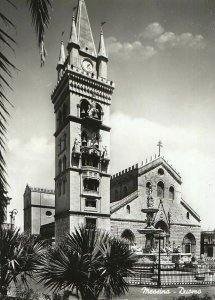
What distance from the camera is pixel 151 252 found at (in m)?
23.4

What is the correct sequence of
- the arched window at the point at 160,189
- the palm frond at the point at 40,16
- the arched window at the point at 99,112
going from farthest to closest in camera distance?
the arched window at the point at 160,189, the arched window at the point at 99,112, the palm frond at the point at 40,16

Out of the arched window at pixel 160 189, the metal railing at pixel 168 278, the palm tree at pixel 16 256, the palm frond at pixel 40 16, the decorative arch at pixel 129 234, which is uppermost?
the palm frond at pixel 40 16

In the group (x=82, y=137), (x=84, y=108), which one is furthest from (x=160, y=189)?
(x=84, y=108)

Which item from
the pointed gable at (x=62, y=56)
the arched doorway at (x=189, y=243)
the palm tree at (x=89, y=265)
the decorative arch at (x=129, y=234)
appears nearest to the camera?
the palm tree at (x=89, y=265)

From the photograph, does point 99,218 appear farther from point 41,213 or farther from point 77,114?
point 41,213

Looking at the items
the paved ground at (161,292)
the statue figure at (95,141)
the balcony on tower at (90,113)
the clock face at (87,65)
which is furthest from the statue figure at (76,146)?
the paved ground at (161,292)

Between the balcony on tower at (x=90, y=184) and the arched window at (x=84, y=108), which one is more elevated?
the arched window at (x=84, y=108)

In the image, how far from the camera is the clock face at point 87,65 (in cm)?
3766

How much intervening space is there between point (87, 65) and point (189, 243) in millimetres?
27348

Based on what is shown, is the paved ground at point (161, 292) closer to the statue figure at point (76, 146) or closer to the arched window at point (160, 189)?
the statue figure at point (76, 146)

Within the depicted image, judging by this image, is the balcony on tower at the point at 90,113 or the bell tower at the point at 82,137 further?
the balcony on tower at the point at 90,113

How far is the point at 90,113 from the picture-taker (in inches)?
1417

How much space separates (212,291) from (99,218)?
19.9m

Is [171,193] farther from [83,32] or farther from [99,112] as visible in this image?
[83,32]
